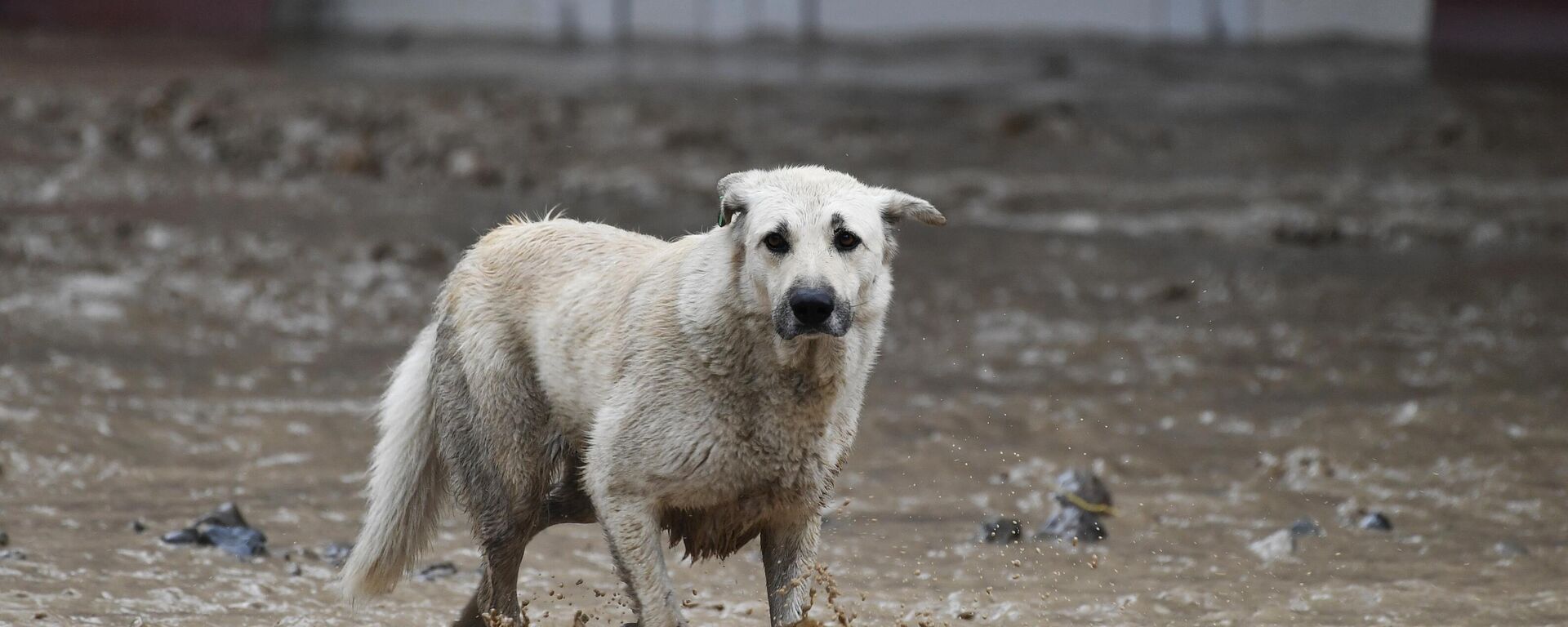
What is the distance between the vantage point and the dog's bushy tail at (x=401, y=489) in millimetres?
5082

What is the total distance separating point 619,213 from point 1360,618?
6941 millimetres

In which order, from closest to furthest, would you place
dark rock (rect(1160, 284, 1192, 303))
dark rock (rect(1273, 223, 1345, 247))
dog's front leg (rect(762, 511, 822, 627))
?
dog's front leg (rect(762, 511, 822, 627)) → dark rock (rect(1160, 284, 1192, 303)) → dark rock (rect(1273, 223, 1345, 247))

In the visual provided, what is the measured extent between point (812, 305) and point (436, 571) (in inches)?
102

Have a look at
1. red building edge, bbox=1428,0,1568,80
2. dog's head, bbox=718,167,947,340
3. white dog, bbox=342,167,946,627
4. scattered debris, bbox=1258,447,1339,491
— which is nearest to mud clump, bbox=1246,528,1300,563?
scattered debris, bbox=1258,447,1339,491

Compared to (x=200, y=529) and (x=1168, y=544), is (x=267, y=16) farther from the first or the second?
(x=1168, y=544)

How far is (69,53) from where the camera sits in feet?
50.6

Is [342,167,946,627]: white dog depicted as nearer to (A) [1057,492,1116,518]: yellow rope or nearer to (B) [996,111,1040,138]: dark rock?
(A) [1057,492,1116,518]: yellow rope

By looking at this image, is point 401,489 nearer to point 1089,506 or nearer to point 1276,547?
point 1089,506

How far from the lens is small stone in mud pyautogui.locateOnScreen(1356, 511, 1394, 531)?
6.49 m

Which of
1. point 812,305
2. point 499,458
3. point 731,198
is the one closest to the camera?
point 812,305

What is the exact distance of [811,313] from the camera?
3891 millimetres

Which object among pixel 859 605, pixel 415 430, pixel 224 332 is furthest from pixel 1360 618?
pixel 224 332

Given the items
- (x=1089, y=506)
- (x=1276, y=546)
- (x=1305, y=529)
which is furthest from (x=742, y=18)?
(x=1276, y=546)

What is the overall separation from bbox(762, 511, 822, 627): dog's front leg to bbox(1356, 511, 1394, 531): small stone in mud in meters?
3.01
